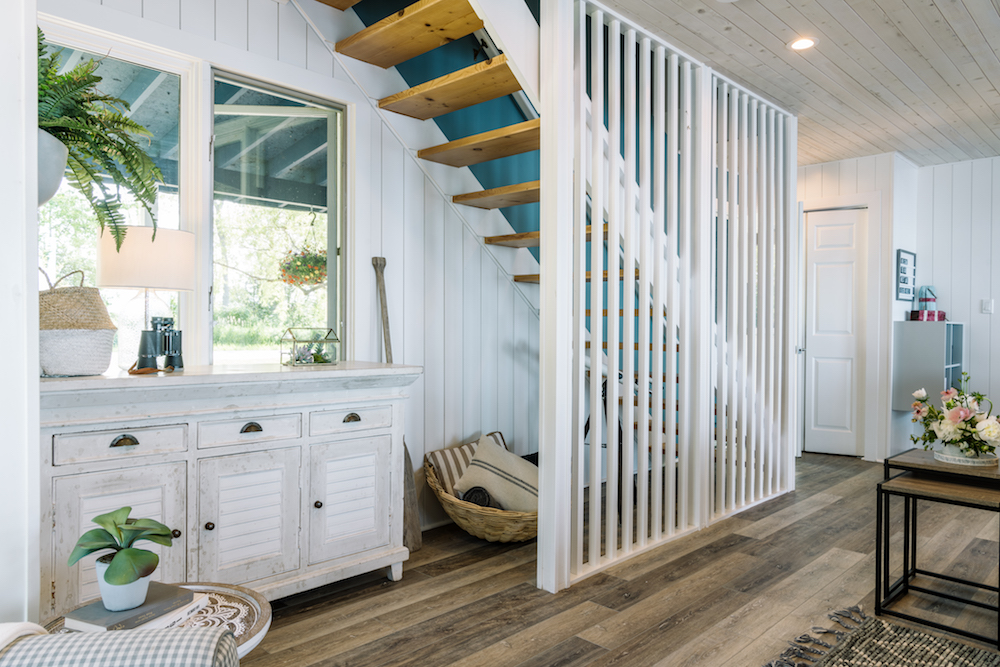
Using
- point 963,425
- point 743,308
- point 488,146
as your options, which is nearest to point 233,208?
point 488,146

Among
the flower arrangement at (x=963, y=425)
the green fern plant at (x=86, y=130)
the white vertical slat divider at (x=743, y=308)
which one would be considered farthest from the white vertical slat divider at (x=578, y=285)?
the green fern plant at (x=86, y=130)

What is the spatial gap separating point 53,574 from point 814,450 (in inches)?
221

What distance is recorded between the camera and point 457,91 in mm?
2906

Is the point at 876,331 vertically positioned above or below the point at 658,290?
below

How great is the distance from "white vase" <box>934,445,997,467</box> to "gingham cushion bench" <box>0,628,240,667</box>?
257cm

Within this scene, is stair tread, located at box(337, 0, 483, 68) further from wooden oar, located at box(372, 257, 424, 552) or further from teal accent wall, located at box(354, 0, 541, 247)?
wooden oar, located at box(372, 257, 424, 552)

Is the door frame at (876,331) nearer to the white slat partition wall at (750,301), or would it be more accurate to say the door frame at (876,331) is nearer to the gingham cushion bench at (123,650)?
the white slat partition wall at (750,301)

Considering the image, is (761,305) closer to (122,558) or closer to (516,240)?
(516,240)

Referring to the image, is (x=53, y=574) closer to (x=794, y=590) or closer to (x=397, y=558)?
(x=397, y=558)

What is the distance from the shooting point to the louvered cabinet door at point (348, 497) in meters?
2.46

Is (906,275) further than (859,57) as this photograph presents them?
Yes

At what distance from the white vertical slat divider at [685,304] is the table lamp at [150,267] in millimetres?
2295

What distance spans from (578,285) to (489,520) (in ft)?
3.82

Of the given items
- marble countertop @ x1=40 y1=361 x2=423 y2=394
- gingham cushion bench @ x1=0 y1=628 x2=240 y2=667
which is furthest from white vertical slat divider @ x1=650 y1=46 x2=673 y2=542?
gingham cushion bench @ x1=0 y1=628 x2=240 y2=667
